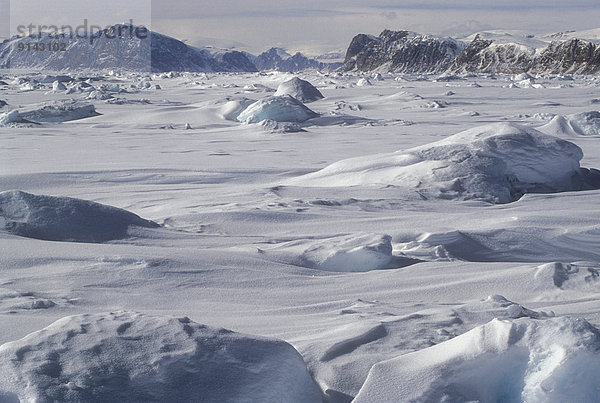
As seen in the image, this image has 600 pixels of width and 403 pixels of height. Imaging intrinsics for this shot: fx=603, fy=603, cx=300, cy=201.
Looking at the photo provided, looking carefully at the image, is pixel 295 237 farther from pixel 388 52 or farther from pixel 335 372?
pixel 388 52

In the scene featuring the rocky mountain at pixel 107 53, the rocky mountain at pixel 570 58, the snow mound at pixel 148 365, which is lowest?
the rocky mountain at pixel 107 53

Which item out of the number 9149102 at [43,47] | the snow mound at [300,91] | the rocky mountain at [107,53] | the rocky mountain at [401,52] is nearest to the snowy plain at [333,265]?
the snow mound at [300,91]

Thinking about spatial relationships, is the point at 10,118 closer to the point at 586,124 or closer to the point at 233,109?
the point at 233,109

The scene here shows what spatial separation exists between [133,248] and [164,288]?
1.59 feet

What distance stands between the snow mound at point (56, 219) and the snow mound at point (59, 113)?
788 centimetres

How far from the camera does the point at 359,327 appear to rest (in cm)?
185

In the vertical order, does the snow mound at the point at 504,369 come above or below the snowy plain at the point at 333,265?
above

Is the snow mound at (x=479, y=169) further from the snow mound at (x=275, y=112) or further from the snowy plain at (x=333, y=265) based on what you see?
the snow mound at (x=275, y=112)

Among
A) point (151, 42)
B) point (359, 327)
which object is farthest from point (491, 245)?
point (151, 42)

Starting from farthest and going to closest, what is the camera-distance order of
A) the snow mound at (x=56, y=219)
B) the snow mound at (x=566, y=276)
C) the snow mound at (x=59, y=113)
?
the snow mound at (x=59, y=113), the snow mound at (x=56, y=219), the snow mound at (x=566, y=276)

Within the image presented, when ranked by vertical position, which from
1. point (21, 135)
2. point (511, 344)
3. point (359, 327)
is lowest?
point (21, 135)

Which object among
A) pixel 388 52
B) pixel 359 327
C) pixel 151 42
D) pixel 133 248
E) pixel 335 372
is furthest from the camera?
pixel 151 42

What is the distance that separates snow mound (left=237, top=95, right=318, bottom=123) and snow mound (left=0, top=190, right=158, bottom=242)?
669 cm

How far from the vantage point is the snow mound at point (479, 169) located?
13.4 ft
